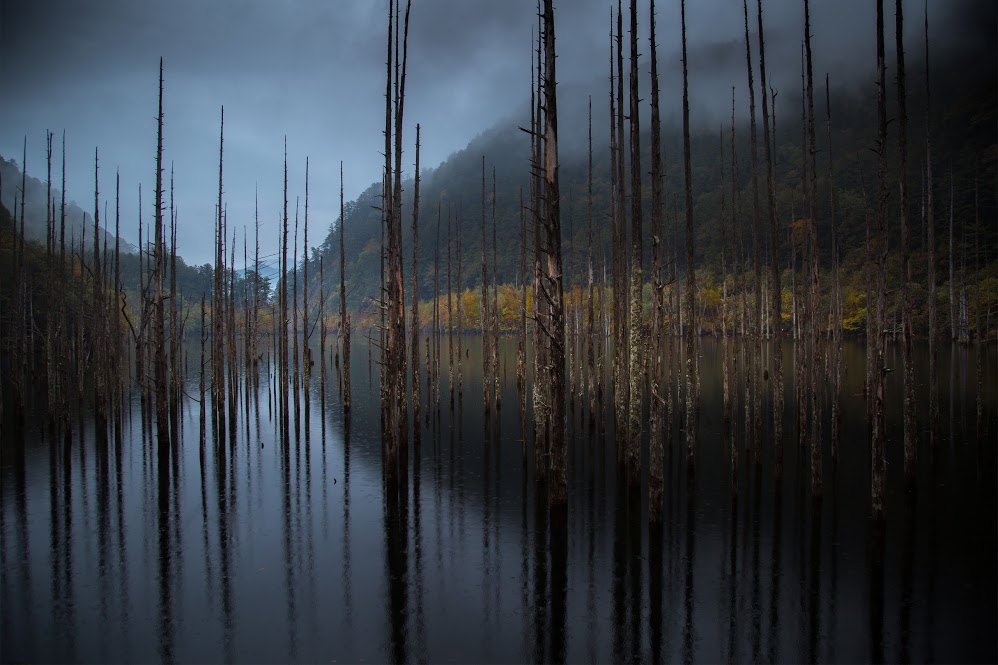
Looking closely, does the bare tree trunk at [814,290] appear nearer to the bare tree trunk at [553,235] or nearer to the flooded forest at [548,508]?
the flooded forest at [548,508]

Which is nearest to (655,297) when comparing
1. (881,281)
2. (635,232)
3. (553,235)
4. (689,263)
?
(635,232)

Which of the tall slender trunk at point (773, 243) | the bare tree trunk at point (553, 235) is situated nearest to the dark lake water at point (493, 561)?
the tall slender trunk at point (773, 243)

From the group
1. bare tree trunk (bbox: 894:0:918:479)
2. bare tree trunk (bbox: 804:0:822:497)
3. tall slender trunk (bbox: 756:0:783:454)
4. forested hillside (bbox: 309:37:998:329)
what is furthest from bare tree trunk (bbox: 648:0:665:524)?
forested hillside (bbox: 309:37:998:329)

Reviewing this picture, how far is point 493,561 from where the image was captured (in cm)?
993

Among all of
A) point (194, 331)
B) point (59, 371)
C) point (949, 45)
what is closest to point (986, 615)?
point (59, 371)

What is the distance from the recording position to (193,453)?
18688 mm

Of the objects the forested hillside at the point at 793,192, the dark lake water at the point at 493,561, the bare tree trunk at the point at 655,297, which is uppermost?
the forested hillside at the point at 793,192

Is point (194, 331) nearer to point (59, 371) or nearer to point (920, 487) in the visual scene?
point (59, 371)

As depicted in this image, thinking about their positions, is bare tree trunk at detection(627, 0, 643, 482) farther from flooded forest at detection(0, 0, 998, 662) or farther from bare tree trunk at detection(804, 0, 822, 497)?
bare tree trunk at detection(804, 0, 822, 497)

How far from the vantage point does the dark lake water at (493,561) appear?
23.7 feet

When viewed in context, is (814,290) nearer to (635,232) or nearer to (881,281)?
(881,281)

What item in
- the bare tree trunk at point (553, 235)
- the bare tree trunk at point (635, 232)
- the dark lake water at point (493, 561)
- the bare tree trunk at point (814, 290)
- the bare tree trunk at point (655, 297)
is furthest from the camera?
the bare tree trunk at point (814, 290)

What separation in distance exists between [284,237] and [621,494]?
19.4 meters

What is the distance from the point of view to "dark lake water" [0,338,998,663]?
7.23 m
